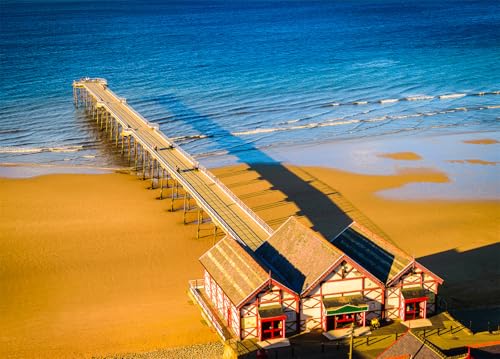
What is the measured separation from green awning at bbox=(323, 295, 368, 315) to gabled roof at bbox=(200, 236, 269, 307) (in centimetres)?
264

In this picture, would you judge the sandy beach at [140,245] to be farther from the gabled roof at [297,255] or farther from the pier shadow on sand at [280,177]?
the gabled roof at [297,255]

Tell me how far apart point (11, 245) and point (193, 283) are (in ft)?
34.9

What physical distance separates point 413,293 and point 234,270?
22.0 feet

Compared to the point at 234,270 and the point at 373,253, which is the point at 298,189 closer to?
the point at 373,253

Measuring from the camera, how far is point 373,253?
94.2 feet

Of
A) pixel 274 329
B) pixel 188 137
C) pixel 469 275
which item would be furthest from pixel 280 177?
pixel 274 329

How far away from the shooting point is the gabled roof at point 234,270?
86.1ft

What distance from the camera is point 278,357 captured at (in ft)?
83.9

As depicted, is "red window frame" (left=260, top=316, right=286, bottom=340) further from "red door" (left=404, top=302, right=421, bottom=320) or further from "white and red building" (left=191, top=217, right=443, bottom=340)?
"red door" (left=404, top=302, right=421, bottom=320)

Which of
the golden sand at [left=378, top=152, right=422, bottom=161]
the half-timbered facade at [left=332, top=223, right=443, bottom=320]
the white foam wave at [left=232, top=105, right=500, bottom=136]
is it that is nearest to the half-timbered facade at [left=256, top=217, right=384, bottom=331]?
the half-timbered facade at [left=332, top=223, right=443, bottom=320]

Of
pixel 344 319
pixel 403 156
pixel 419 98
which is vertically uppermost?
pixel 419 98

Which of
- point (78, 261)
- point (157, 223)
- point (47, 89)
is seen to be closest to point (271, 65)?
point (47, 89)

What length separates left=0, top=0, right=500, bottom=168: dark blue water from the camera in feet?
194

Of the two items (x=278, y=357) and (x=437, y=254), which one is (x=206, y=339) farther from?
(x=437, y=254)
